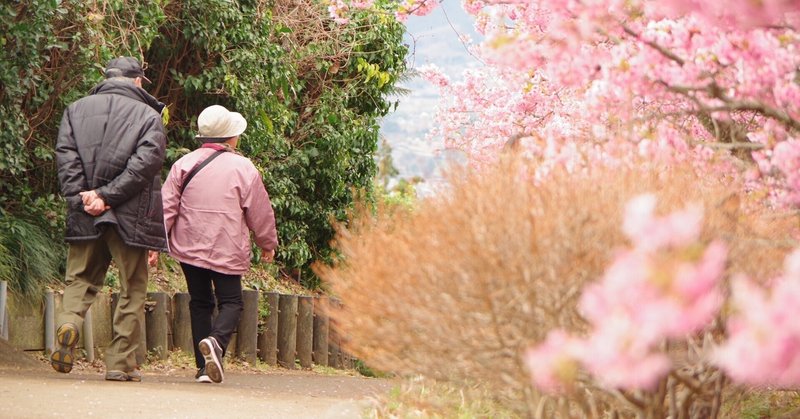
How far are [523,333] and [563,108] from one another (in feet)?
22.1

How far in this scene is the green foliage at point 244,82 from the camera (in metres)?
8.77

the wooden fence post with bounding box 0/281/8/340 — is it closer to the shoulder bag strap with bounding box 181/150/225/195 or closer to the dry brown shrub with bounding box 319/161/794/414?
the shoulder bag strap with bounding box 181/150/225/195

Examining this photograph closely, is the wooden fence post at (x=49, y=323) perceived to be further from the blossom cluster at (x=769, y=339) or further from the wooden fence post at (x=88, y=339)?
the blossom cluster at (x=769, y=339)

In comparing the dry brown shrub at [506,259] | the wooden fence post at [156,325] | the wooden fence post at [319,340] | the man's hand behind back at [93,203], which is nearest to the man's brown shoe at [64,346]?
the man's hand behind back at [93,203]

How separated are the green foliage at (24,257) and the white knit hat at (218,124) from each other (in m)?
1.72

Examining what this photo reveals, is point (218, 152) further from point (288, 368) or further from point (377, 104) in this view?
point (377, 104)

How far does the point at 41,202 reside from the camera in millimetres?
9477

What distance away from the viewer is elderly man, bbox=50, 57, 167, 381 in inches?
286

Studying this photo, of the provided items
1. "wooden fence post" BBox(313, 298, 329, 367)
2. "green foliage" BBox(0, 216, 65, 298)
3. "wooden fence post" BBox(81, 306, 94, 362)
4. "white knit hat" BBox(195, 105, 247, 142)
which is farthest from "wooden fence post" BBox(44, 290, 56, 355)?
"wooden fence post" BBox(313, 298, 329, 367)

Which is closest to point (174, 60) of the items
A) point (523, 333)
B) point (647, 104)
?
point (647, 104)

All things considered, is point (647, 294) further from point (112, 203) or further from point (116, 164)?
point (116, 164)

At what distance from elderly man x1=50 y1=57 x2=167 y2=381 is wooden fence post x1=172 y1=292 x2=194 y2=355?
8.58 ft

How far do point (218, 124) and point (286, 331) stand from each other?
4045 millimetres

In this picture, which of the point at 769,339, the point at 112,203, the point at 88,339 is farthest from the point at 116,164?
the point at 769,339
